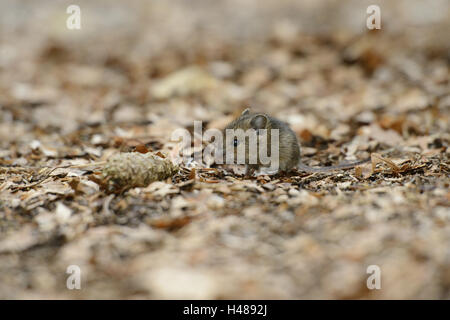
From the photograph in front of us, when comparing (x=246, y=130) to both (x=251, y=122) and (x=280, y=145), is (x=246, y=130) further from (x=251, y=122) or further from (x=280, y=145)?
(x=280, y=145)

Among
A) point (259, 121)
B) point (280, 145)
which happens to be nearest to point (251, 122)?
point (259, 121)

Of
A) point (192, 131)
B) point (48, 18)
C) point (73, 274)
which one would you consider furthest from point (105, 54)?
point (73, 274)

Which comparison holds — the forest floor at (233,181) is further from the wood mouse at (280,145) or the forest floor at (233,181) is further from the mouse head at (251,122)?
the mouse head at (251,122)

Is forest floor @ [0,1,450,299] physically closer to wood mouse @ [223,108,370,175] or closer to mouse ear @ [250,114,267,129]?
wood mouse @ [223,108,370,175]

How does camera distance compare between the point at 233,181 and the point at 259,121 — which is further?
the point at 259,121

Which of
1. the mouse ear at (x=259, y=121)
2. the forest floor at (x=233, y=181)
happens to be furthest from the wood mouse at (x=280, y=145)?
the forest floor at (x=233, y=181)

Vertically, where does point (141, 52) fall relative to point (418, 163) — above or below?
above

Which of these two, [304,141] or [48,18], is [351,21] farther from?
[48,18]
